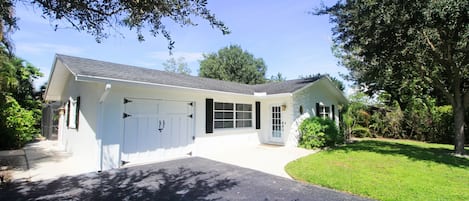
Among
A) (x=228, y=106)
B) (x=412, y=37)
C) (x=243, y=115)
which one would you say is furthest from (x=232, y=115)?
(x=412, y=37)

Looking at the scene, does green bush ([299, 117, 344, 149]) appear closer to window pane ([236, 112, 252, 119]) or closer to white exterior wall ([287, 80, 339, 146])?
white exterior wall ([287, 80, 339, 146])

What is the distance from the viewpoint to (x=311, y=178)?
5422 millimetres

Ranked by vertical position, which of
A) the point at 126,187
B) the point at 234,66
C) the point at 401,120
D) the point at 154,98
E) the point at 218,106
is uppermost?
the point at 234,66

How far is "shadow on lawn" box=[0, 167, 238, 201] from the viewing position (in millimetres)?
4387

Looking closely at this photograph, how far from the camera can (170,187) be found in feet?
16.2

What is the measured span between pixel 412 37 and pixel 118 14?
8365 mm

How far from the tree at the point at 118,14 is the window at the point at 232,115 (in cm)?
627

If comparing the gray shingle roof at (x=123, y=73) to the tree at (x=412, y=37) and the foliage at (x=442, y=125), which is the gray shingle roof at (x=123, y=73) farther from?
the foliage at (x=442, y=125)

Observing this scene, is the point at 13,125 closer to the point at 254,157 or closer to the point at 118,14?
the point at 254,157

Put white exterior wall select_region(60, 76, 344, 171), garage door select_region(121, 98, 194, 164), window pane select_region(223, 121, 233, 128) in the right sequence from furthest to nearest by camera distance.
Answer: window pane select_region(223, 121, 233, 128) → garage door select_region(121, 98, 194, 164) → white exterior wall select_region(60, 76, 344, 171)

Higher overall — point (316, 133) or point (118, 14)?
point (118, 14)

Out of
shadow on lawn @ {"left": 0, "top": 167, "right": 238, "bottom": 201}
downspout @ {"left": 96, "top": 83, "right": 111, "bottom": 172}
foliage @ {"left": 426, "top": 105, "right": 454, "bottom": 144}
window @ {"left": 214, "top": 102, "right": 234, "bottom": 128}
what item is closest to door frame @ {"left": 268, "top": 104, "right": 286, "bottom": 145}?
window @ {"left": 214, "top": 102, "right": 234, "bottom": 128}

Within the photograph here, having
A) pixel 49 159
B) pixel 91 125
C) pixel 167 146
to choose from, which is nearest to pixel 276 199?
pixel 167 146

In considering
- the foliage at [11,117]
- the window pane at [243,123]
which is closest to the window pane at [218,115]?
the window pane at [243,123]
